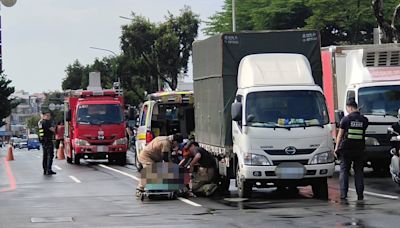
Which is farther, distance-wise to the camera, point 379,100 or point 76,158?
point 76,158

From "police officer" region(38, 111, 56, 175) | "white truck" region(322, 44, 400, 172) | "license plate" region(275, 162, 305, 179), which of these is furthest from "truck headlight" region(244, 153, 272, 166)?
"police officer" region(38, 111, 56, 175)

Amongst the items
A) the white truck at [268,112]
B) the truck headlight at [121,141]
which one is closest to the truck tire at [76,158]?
the truck headlight at [121,141]

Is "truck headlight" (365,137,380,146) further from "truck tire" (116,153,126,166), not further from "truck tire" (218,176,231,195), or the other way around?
"truck tire" (116,153,126,166)

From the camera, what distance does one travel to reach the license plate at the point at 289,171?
15.6 metres

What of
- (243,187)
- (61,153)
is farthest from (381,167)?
(61,153)

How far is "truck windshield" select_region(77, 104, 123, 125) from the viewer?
3069 centimetres

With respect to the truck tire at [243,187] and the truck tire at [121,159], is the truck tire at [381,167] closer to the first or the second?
the truck tire at [243,187]

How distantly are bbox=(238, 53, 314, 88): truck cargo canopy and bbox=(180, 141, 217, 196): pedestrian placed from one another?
1.62 meters

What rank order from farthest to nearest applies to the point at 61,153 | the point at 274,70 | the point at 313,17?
the point at 313,17, the point at 61,153, the point at 274,70

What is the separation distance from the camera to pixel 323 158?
51.9ft

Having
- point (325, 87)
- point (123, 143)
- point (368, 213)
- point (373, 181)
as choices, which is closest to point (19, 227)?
point (368, 213)

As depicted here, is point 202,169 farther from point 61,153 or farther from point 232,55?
point 61,153

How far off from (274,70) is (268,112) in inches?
39.9

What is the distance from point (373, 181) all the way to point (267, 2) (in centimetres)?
2474
